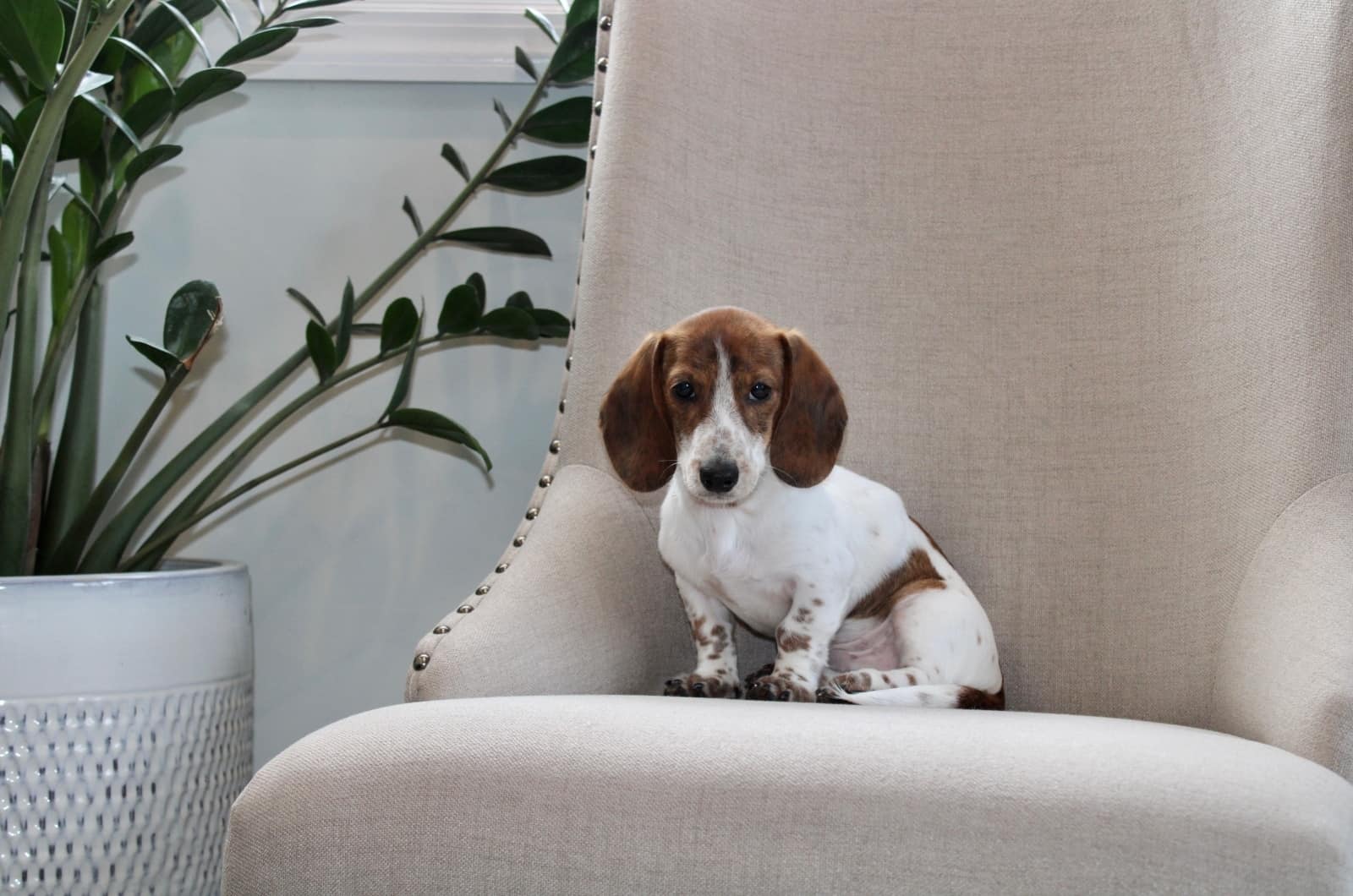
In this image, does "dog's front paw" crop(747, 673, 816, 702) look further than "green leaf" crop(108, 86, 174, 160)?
No

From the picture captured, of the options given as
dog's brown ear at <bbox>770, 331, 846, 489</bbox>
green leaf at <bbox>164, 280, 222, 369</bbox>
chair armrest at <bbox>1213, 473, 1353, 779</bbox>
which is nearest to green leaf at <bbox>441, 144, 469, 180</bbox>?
green leaf at <bbox>164, 280, 222, 369</bbox>

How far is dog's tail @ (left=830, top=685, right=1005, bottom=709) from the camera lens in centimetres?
118

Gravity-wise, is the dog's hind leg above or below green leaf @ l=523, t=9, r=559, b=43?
below

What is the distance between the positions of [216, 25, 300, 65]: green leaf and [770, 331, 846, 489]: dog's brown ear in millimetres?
828

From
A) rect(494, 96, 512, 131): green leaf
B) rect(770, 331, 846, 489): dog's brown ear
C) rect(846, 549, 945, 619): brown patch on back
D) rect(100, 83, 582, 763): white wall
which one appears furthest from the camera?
rect(100, 83, 582, 763): white wall

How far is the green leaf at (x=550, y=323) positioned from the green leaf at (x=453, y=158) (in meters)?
0.29

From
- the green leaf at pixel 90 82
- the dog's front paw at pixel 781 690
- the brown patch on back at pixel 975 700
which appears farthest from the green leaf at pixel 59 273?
the brown patch on back at pixel 975 700

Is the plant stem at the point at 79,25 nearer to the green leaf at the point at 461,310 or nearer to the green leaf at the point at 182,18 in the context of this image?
the green leaf at the point at 182,18

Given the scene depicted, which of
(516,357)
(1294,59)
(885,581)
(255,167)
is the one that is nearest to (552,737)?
(885,581)

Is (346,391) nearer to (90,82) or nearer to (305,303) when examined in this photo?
(305,303)

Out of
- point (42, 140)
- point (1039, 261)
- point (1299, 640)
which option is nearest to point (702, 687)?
point (1299, 640)

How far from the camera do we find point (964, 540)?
1468 mm

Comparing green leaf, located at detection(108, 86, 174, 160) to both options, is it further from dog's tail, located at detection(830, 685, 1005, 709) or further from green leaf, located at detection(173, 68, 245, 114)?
dog's tail, located at detection(830, 685, 1005, 709)

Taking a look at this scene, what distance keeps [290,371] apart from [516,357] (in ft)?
1.47
